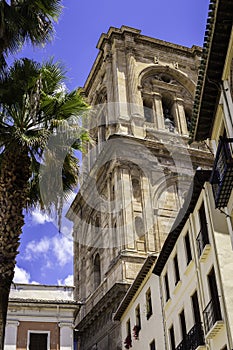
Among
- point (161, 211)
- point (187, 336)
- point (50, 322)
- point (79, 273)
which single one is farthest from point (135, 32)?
point (187, 336)

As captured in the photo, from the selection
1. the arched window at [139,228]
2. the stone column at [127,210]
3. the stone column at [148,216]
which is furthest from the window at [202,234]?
the arched window at [139,228]

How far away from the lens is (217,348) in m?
16.6

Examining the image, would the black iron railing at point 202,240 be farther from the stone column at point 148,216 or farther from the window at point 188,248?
the stone column at point 148,216

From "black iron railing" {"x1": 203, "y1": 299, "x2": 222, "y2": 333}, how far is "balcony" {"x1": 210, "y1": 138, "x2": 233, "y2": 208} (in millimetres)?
4729

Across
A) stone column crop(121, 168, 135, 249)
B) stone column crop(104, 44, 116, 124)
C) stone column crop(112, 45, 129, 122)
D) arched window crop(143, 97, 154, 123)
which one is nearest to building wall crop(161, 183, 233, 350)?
stone column crop(121, 168, 135, 249)

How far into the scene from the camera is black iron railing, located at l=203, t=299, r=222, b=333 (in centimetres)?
1662

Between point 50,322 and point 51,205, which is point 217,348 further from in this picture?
point 50,322

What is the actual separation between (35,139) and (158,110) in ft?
102

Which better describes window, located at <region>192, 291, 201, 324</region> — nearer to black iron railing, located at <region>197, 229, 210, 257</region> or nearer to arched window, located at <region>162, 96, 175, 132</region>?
black iron railing, located at <region>197, 229, 210, 257</region>

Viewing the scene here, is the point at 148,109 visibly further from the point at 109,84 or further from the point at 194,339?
the point at 194,339

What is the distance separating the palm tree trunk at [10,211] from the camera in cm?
1212

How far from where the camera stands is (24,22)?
48.4 ft

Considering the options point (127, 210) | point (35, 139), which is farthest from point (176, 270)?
point (127, 210)

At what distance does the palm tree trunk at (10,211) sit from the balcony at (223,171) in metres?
4.53
